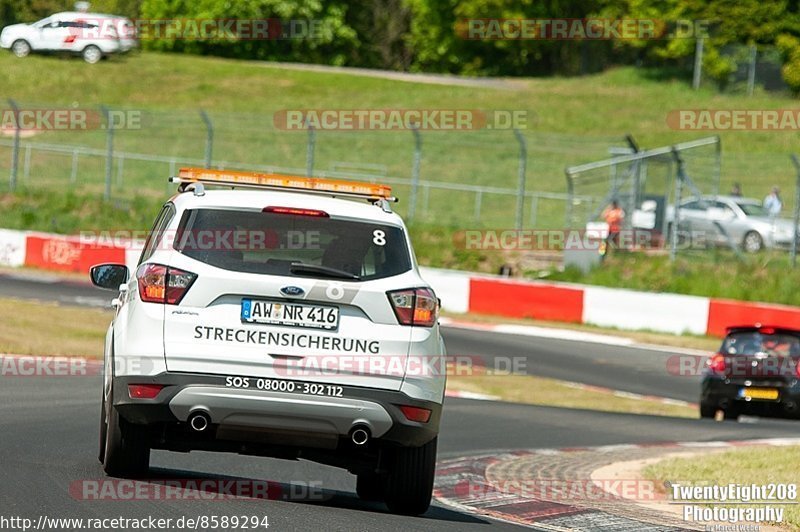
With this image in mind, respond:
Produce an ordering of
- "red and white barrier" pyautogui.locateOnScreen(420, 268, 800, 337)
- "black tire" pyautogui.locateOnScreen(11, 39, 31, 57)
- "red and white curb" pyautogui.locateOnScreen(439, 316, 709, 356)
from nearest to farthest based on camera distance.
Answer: "red and white curb" pyautogui.locateOnScreen(439, 316, 709, 356)
"red and white barrier" pyautogui.locateOnScreen(420, 268, 800, 337)
"black tire" pyautogui.locateOnScreen(11, 39, 31, 57)

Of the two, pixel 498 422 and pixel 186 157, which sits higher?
pixel 186 157

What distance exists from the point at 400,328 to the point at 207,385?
1.06 metres

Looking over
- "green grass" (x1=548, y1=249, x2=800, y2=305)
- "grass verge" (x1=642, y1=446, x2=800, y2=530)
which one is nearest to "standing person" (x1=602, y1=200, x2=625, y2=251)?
A: "green grass" (x1=548, y1=249, x2=800, y2=305)

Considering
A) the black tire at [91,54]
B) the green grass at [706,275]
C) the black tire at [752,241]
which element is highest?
the black tire at [91,54]

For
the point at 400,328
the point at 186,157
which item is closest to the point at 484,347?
the point at 400,328

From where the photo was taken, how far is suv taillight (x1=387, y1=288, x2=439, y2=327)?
8.24m

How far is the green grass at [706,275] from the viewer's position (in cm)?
2909

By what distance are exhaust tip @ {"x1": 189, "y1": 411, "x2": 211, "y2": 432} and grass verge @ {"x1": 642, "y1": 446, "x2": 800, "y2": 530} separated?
4605 mm

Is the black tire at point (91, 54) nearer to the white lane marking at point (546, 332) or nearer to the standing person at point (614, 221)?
the standing person at point (614, 221)

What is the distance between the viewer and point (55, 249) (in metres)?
31.2

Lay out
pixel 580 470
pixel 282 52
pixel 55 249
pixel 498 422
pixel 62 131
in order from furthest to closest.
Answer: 1. pixel 282 52
2. pixel 62 131
3. pixel 55 249
4. pixel 498 422
5. pixel 580 470

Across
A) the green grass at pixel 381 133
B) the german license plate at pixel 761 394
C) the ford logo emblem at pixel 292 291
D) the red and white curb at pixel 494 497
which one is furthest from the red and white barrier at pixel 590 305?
the ford logo emblem at pixel 292 291

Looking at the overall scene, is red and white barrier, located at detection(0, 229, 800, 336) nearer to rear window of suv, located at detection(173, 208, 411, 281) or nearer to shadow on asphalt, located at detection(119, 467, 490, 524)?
shadow on asphalt, located at detection(119, 467, 490, 524)

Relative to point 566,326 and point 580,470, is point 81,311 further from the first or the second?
point 580,470
